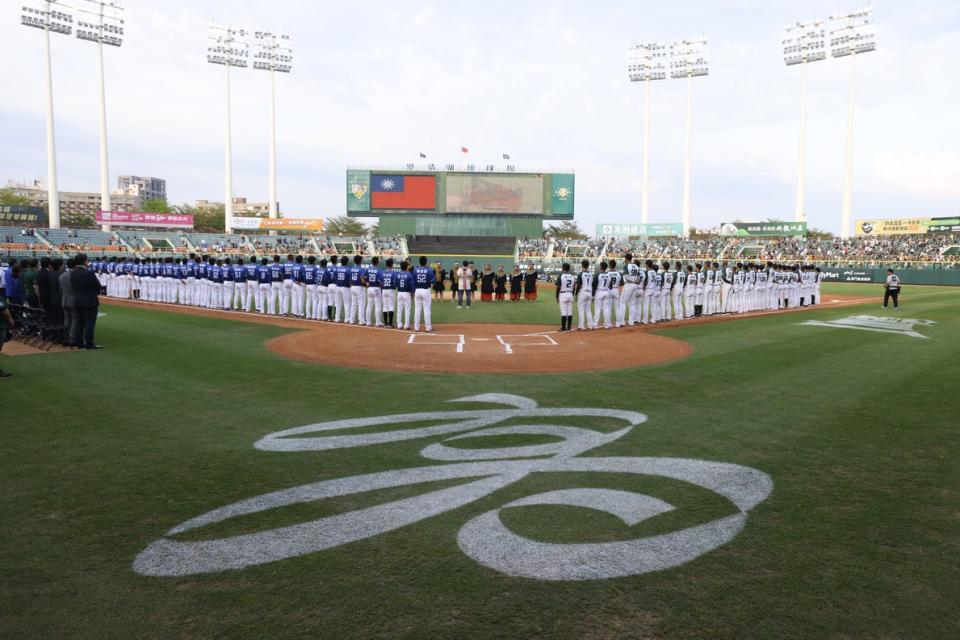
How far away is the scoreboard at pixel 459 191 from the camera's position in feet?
204

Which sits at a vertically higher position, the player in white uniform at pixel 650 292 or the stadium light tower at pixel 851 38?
the stadium light tower at pixel 851 38

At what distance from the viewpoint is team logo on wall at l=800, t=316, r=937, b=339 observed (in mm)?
16188

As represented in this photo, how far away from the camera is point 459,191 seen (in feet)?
204

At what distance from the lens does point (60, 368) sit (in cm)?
1066

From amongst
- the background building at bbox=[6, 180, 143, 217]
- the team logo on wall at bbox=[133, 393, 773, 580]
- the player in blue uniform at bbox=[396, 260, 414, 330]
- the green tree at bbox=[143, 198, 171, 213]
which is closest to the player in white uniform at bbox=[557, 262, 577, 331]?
the player in blue uniform at bbox=[396, 260, 414, 330]

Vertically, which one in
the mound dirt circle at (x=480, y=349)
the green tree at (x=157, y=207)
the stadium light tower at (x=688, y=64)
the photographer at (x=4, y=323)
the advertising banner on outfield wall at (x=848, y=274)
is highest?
the stadium light tower at (x=688, y=64)

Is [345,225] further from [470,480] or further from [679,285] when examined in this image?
[470,480]

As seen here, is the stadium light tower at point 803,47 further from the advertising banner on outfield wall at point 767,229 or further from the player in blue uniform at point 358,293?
the player in blue uniform at point 358,293

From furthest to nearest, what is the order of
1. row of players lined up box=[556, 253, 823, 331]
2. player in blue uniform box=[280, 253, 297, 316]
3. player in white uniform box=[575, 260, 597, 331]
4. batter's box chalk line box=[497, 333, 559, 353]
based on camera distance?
player in blue uniform box=[280, 253, 297, 316]
row of players lined up box=[556, 253, 823, 331]
player in white uniform box=[575, 260, 597, 331]
batter's box chalk line box=[497, 333, 559, 353]

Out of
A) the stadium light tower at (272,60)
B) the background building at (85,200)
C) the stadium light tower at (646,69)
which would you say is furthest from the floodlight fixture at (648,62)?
the background building at (85,200)

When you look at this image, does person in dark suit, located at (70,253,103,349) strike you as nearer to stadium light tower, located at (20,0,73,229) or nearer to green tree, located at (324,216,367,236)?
stadium light tower, located at (20,0,73,229)

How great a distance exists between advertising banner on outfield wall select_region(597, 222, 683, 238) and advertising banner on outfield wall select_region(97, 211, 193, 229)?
46.7 m

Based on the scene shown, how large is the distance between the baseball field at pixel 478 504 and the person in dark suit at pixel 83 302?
9.50 ft

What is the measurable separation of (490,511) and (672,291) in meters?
17.1
